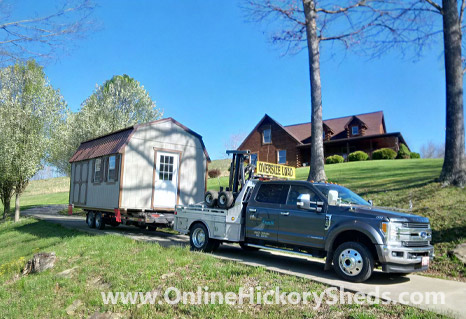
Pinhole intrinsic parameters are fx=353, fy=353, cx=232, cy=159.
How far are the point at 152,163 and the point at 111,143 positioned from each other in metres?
2.12

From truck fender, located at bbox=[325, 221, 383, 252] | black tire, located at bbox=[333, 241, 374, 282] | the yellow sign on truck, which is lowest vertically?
black tire, located at bbox=[333, 241, 374, 282]

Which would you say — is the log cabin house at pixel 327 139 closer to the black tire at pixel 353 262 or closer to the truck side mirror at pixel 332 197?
the truck side mirror at pixel 332 197

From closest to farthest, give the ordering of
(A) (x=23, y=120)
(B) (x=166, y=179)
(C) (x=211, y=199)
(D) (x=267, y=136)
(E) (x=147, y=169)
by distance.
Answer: (C) (x=211, y=199)
(E) (x=147, y=169)
(B) (x=166, y=179)
(A) (x=23, y=120)
(D) (x=267, y=136)

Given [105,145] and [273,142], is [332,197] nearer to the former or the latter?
[105,145]

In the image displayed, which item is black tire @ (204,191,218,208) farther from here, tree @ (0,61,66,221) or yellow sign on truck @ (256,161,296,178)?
tree @ (0,61,66,221)

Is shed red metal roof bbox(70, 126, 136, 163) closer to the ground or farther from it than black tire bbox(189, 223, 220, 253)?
farther from it

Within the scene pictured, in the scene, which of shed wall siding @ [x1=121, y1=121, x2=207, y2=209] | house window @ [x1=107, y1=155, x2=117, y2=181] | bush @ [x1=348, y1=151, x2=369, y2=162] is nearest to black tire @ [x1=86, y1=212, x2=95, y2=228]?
house window @ [x1=107, y1=155, x2=117, y2=181]

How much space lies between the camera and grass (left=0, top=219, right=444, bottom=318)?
4.94m

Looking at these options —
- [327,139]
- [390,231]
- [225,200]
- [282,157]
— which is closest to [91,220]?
[225,200]

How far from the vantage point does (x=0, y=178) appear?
69.8 feet

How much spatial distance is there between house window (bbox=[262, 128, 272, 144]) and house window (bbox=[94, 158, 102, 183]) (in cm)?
2840

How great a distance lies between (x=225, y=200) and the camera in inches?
337

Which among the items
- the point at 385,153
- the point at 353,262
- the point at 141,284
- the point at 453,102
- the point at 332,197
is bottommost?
the point at 141,284

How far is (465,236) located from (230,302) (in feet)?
20.2
